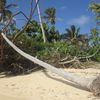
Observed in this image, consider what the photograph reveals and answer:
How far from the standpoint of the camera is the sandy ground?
7434 mm

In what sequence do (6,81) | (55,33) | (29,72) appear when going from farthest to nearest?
(55,33) → (29,72) → (6,81)

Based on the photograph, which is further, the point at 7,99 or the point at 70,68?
the point at 70,68

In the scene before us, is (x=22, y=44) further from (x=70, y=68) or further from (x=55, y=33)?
(x=55, y=33)

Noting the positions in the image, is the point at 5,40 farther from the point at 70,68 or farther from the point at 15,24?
the point at 70,68

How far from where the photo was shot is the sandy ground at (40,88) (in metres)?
7.43

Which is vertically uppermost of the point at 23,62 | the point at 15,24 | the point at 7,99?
the point at 15,24

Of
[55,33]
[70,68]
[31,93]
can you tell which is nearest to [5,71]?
[70,68]

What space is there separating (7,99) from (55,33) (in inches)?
1085

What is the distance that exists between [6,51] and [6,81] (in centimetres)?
191

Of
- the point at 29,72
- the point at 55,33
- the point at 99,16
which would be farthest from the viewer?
the point at 55,33

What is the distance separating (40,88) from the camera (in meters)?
8.23

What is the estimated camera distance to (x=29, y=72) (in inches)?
414

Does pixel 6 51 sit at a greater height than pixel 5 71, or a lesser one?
greater

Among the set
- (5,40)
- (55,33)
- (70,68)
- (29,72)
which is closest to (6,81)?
(29,72)
